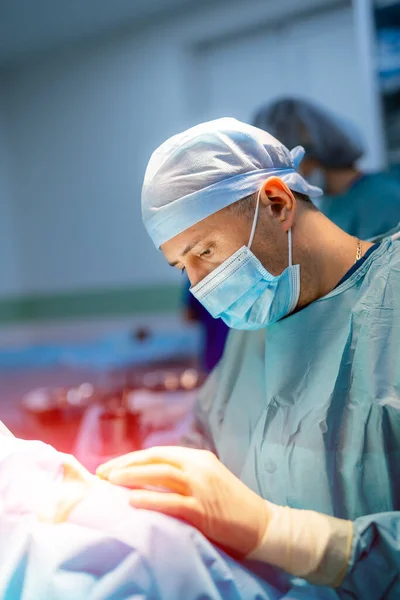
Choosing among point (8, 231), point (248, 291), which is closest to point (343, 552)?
point (248, 291)

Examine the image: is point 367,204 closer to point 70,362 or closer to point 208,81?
point 208,81

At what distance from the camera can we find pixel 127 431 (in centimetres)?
159

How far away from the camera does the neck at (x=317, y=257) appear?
1.26 m

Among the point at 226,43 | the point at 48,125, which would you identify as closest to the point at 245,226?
the point at 226,43

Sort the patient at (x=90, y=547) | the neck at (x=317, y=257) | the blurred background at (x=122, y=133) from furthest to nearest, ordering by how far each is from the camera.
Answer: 1. the blurred background at (x=122, y=133)
2. the neck at (x=317, y=257)
3. the patient at (x=90, y=547)

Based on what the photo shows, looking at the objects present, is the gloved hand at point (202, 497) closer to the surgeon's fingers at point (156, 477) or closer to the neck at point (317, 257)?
the surgeon's fingers at point (156, 477)

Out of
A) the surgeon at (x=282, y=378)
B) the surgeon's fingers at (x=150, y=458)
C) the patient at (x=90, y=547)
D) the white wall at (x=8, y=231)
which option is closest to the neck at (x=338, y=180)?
the surgeon at (x=282, y=378)

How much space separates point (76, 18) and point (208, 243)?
8.07ft

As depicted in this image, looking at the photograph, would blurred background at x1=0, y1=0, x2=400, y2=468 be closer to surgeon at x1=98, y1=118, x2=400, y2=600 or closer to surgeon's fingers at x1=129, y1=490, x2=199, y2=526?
surgeon at x1=98, y1=118, x2=400, y2=600

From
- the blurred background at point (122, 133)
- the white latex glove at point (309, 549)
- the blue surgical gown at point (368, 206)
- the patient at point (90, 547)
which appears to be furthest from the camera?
the blurred background at point (122, 133)

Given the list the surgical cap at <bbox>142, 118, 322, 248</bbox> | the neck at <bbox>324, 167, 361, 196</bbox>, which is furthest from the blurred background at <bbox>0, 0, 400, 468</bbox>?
the neck at <bbox>324, 167, 361, 196</bbox>

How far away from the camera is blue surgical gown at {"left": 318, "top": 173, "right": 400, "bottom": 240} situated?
1.93 m

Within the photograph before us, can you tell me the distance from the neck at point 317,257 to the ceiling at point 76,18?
1.88m

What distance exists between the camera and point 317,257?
4.15ft
